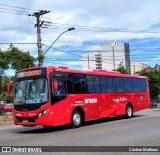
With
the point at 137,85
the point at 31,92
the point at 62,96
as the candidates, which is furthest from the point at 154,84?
the point at 31,92

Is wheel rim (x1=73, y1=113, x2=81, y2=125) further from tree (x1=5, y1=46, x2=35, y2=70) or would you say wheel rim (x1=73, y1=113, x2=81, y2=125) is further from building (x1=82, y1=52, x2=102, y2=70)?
building (x1=82, y1=52, x2=102, y2=70)

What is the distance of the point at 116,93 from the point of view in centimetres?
2158

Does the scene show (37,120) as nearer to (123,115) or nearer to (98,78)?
(98,78)

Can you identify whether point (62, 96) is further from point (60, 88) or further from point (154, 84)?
point (154, 84)

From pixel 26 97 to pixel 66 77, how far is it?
2.29 m

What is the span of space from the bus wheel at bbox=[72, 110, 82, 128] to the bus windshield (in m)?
2.32

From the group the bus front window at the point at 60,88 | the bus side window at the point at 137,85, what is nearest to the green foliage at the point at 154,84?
the bus side window at the point at 137,85

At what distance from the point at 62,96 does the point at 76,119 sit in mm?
1594

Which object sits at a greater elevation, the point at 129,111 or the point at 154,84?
the point at 154,84

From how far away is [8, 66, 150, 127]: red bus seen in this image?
615 inches

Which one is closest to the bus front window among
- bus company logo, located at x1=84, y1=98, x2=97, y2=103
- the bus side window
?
bus company logo, located at x1=84, y1=98, x2=97, y2=103

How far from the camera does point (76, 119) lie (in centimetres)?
1739

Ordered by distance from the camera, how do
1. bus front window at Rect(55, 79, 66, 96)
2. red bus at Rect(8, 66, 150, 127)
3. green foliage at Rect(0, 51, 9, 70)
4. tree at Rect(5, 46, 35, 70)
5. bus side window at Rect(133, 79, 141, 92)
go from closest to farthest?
red bus at Rect(8, 66, 150, 127) < bus front window at Rect(55, 79, 66, 96) < bus side window at Rect(133, 79, 141, 92) < green foliage at Rect(0, 51, 9, 70) < tree at Rect(5, 46, 35, 70)

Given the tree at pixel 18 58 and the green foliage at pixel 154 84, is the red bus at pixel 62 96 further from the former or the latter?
the green foliage at pixel 154 84
